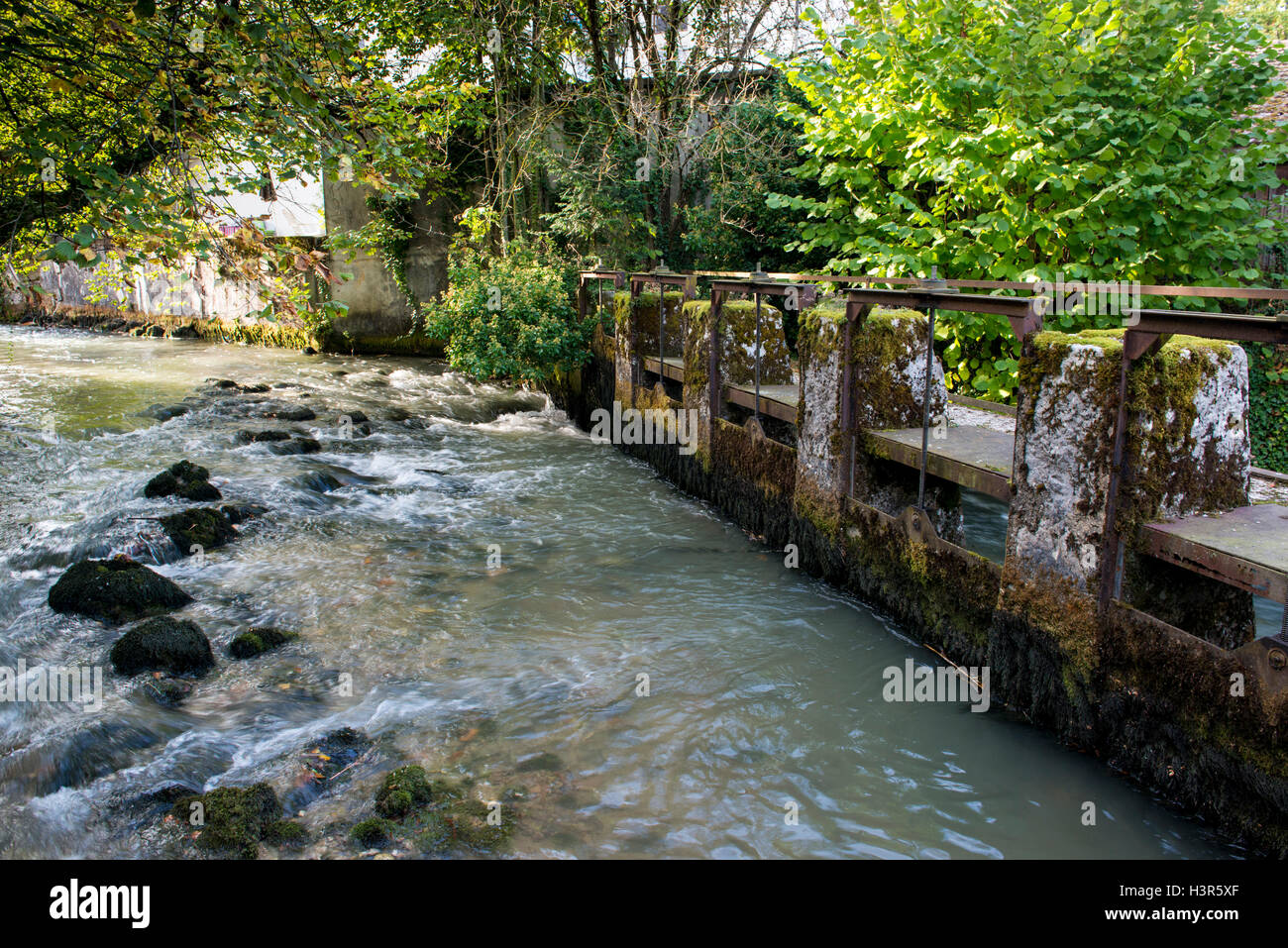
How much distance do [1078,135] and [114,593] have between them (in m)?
10.2

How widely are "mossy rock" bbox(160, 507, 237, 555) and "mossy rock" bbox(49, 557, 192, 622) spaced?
1.14 m

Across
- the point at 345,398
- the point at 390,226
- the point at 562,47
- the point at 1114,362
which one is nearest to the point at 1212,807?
the point at 1114,362

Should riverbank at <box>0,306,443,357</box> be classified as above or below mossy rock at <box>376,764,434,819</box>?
above

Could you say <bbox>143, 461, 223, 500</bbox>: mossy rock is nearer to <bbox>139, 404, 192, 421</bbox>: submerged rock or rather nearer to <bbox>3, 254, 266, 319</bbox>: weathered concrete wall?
<bbox>139, 404, 192, 421</bbox>: submerged rock

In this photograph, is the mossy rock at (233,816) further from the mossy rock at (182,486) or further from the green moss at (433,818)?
the mossy rock at (182,486)

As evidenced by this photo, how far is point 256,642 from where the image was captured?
669cm

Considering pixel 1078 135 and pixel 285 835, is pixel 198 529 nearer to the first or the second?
pixel 285 835

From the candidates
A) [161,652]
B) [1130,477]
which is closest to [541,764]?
[161,652]

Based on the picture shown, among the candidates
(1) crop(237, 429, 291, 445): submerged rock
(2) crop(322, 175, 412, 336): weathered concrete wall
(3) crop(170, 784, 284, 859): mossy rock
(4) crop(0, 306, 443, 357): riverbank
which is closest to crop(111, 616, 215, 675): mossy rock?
(3) crop(170, 784, 284, 859): mossy rock

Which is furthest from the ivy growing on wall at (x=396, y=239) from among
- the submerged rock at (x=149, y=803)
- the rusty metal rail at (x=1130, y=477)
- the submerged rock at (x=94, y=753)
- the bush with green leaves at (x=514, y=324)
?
the rusty metal rail at (x=1130, y=477)

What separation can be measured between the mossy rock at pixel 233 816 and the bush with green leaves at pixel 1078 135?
8460 mm

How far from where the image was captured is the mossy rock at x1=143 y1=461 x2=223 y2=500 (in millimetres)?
10141

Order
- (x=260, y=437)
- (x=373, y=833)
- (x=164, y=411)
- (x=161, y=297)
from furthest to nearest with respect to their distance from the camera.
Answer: (x=161, y=297) → (x=164, y=411) → (x=260, y=437) → (x=373, y=833)

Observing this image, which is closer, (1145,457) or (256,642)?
(1145,457)
